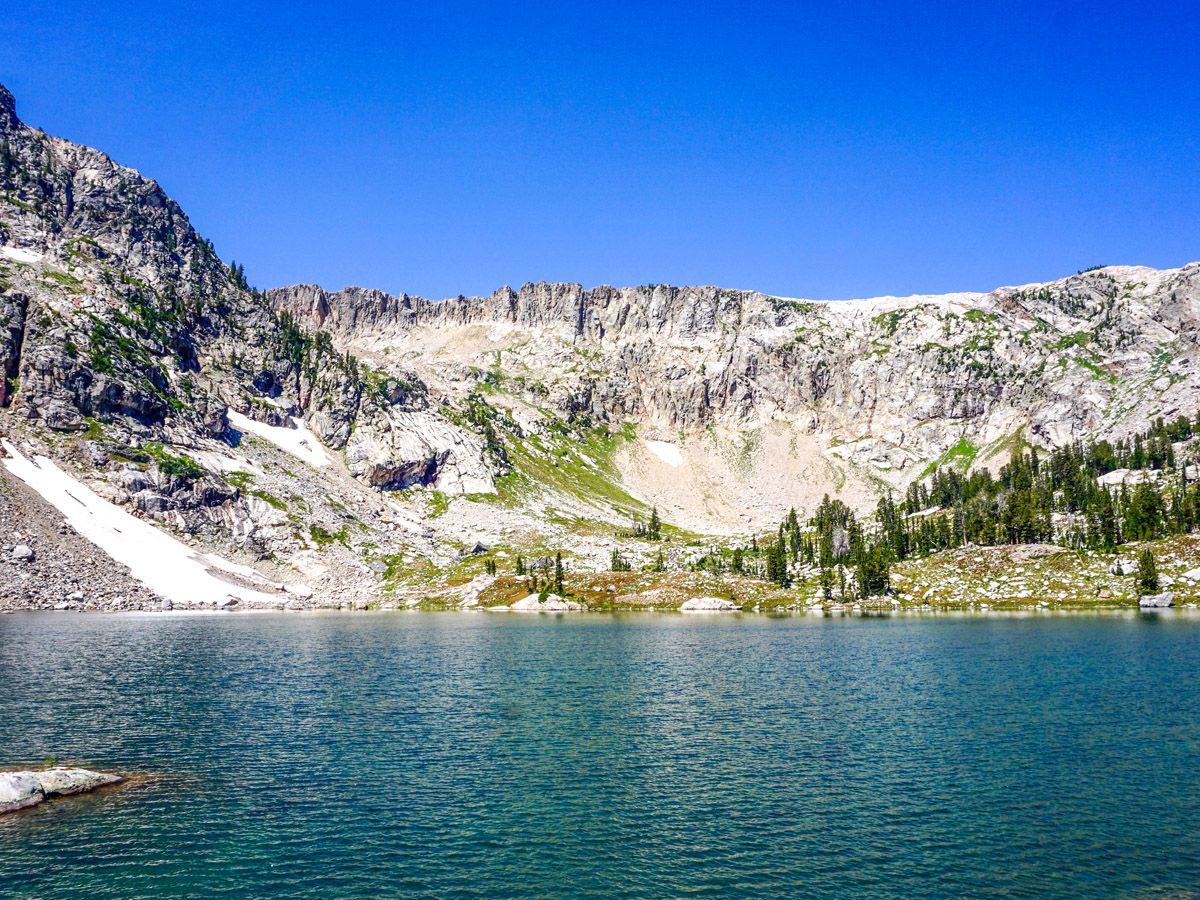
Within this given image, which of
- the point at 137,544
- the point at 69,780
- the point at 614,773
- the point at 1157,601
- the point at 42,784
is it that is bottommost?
the point at 614,773

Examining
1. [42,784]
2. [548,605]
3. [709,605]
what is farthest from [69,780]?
[709,605]

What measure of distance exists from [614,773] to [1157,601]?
14166cm

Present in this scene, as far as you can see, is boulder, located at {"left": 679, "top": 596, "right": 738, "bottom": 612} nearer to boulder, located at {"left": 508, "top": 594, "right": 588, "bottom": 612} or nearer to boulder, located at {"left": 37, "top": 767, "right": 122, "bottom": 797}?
boulder, located at {"left": 508, "top": 594, "right": 588, "bottom": 612}

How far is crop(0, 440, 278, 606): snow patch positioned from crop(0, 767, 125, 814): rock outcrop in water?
135 metres

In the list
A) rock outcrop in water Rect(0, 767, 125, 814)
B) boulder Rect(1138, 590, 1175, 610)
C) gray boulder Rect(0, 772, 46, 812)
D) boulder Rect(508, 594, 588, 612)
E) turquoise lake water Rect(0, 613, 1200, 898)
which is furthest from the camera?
boulder Rect(508, 594, 588, 612)

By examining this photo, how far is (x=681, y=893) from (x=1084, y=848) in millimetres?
18503

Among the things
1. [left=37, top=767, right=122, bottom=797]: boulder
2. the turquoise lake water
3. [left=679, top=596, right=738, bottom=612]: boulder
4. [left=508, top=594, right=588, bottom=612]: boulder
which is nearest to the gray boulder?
[left=37, top=767, right=122, bottom=797]: boulder

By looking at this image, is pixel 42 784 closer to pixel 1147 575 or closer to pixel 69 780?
pixel 69 780

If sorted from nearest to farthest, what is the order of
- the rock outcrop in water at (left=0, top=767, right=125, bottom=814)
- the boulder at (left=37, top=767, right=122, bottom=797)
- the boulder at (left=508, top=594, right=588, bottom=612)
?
the rock outcrop in water at (left=0, top=767, right=125, bottom=814), the boulder at (left=37, top=767, right=122, bottom=797), the boulder at (left=508, top=594, right=588, bottom=612)

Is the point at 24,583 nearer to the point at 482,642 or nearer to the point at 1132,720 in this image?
the point at 482,642

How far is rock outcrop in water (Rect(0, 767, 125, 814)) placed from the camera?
3838cm

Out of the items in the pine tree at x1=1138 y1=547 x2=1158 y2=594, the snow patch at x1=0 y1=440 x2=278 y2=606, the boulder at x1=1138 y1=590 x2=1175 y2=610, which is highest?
the snow patch at x1=0 y1=440 x2=278 y2=606

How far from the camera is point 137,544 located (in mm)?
175500

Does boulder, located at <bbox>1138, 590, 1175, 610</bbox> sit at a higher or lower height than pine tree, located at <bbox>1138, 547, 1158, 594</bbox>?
lower
